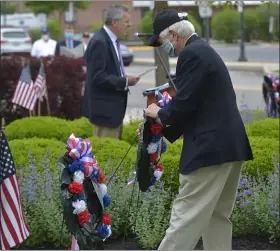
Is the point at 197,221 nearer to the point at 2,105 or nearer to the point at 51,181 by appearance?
the point at 51,181

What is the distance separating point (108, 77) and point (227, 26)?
42.1m

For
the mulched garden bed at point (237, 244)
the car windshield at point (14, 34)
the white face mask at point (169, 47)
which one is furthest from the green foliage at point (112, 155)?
the car windshield at point (14, 34)

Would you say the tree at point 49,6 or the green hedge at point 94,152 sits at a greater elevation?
the green hedge at point 94,152

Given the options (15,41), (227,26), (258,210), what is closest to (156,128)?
(258,210)

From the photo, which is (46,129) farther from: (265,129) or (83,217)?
(83,217)

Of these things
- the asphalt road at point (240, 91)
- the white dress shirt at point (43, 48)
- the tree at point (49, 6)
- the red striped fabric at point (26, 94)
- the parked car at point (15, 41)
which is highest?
the red striped fabric at point (26, 94)

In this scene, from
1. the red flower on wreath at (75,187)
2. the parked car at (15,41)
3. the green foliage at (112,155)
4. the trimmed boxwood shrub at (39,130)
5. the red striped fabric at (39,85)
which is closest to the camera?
the red flower on wreath at (75,187)

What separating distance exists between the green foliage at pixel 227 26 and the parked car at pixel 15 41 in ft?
43.7

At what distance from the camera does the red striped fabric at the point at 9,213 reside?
533 cm

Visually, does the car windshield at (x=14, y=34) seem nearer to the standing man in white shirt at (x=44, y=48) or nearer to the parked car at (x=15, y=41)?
the parked car at (x=15, y=41)

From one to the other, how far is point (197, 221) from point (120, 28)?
10.6 ft

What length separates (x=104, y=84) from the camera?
7801 mm

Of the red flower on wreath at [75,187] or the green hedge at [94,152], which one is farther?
the green hedge at [94,152]

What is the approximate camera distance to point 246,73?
1101 inches
